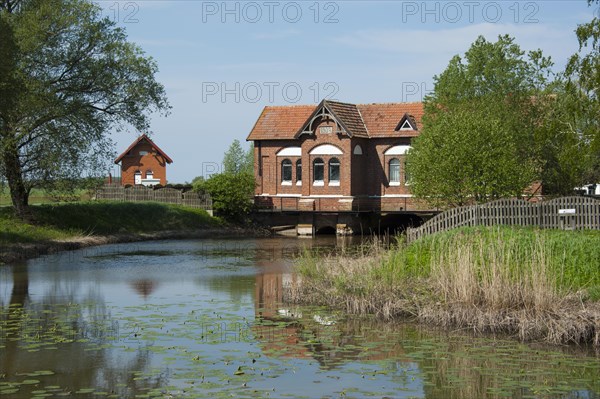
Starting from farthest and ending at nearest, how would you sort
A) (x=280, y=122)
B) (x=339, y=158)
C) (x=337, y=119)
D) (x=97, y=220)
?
(x=280, y=122), (x=339, y=158), (x=337, y=119), (x=97, y=220)

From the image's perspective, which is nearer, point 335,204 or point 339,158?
point 335,204

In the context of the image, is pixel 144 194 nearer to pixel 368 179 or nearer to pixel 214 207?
pixel 214 207

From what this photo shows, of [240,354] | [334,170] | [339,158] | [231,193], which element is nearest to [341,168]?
[339,158]

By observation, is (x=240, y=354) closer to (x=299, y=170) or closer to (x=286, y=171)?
(x=299, y=170)

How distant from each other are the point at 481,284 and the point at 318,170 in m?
36.9

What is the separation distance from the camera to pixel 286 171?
55031mm

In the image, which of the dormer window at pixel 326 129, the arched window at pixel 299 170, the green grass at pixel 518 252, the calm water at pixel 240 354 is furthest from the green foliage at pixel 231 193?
the green grass at pixel 518 252

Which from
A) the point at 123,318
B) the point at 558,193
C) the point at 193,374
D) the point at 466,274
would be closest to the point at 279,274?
the point at 123,318

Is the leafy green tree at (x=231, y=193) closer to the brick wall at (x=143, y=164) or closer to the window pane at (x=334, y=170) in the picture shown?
the window pane at (x=334, y=170)

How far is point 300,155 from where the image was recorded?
179 feet

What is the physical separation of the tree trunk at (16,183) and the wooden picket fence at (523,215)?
64.7 ft

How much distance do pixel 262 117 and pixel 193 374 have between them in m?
44.5

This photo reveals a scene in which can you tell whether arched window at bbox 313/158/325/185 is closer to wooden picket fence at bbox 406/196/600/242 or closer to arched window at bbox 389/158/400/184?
arched window at bbox 389/158/400/184

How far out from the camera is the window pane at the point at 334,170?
174 feet
